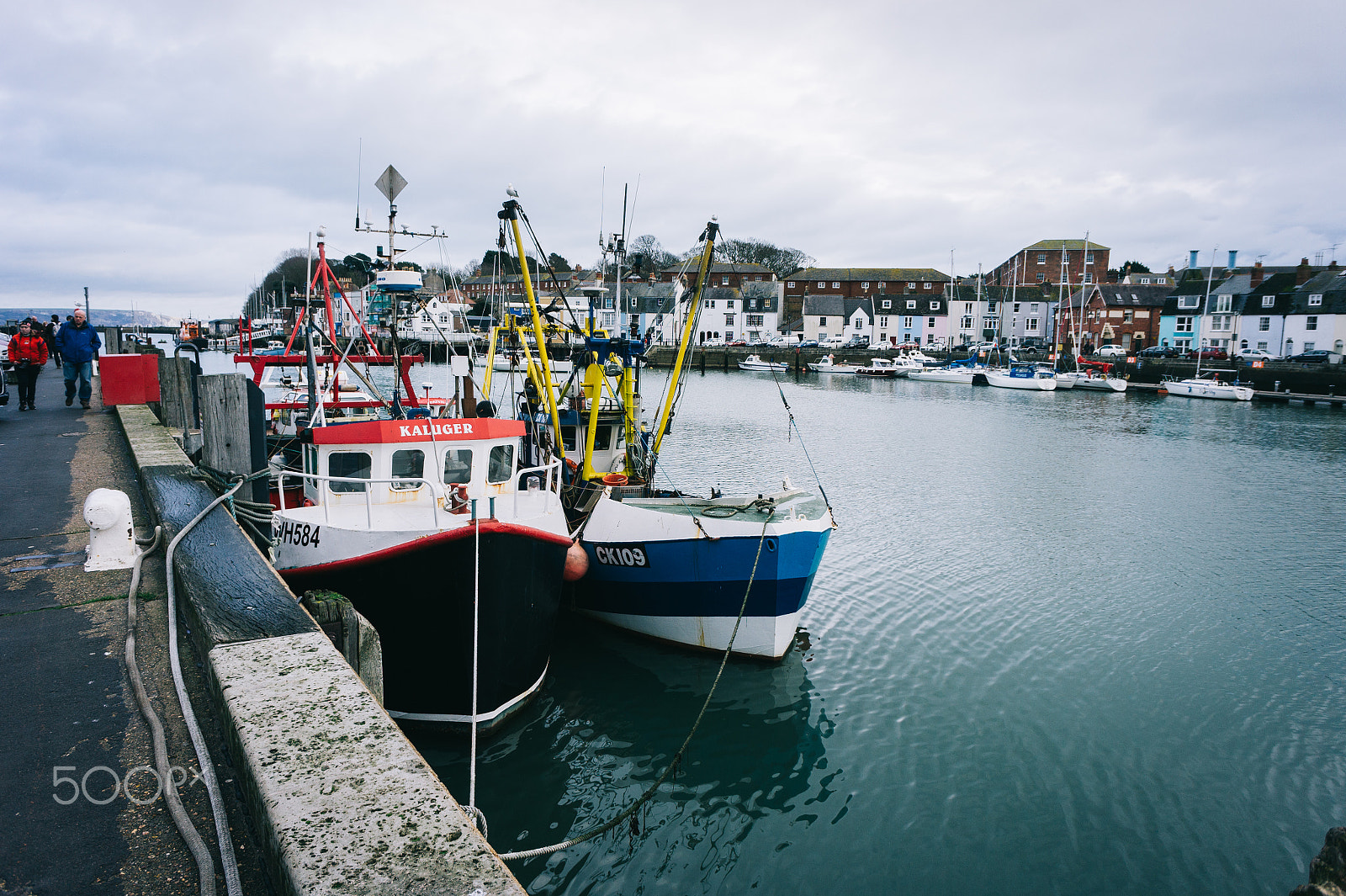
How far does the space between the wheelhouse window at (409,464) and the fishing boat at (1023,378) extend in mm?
62209

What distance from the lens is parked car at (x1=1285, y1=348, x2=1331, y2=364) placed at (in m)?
57.2

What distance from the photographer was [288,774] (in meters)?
2.70

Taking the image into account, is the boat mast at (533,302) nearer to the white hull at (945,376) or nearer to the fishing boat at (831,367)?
the white hull at (945,376)

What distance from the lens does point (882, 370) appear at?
7262cm

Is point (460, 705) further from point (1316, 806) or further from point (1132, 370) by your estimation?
point (1132, 370)

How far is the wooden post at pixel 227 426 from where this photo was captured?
8688 mm

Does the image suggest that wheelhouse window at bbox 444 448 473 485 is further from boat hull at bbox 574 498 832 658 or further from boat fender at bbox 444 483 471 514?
boat hull at bbox 574 498 832 658

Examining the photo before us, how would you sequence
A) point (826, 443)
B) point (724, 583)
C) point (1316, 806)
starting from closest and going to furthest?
point (1316, 806) → point (724, 583) → point (826, 443)

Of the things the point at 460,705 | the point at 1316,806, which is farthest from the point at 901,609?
the point at 460,705

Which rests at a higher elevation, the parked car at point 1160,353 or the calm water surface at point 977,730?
the parked car at point 1160,353

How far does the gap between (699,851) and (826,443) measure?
2592 centimetres

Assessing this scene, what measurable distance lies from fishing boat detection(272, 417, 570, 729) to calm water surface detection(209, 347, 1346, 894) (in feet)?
2.69

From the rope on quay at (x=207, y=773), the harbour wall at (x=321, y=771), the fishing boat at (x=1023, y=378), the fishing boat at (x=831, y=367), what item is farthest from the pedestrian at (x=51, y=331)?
the fishing boat at (x=831, y=367)

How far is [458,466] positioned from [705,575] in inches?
139
